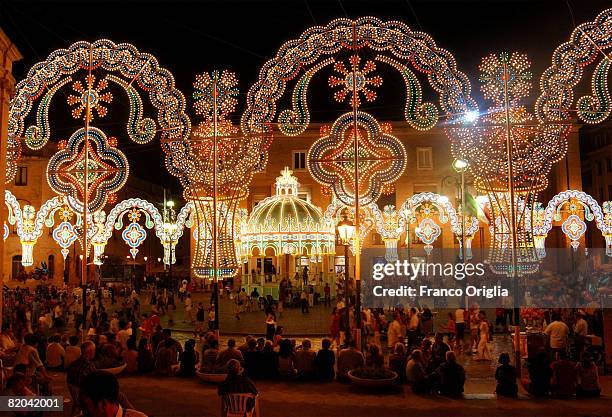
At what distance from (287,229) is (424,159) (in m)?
17.1

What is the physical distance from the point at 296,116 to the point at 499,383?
8341mm

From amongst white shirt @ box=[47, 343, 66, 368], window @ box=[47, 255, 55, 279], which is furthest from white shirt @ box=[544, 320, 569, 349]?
window @ box=[47, 255, 55, 279]

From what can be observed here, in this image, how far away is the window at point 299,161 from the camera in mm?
40562

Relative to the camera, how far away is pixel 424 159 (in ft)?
134

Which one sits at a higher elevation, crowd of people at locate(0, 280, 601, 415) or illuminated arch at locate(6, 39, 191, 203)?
illuminated arch at locate(6, 39, 191, 203)

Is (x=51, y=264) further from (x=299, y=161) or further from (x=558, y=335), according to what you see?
(x=558, y=335)

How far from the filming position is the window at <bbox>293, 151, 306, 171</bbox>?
40.6 meters

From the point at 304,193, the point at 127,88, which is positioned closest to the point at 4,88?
the point at 127,88

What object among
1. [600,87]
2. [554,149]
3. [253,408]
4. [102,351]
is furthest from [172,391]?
[600,87]

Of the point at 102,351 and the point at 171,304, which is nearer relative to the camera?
the point at 102,351

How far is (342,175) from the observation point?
15.5m

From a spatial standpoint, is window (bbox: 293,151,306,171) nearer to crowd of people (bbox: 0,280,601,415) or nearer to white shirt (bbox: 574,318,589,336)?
crowd of people (bbox: 0,280,601,415)

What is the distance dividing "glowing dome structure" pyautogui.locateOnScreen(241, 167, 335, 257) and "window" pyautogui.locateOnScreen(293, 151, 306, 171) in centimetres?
1197

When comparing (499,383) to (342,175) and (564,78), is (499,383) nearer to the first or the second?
(342,175)
